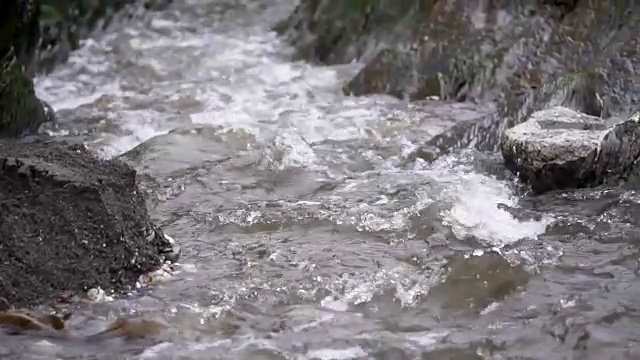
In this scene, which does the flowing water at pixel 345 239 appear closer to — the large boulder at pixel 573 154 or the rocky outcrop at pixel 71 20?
the large boulder at pixel 573 154

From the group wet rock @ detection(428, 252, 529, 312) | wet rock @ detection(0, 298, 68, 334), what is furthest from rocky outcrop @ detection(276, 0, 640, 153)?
wet rock @ detection(0, 298, 68, 334)

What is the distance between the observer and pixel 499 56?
27.5ft

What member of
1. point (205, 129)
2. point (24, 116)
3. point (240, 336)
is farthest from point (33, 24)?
point (240, 336)

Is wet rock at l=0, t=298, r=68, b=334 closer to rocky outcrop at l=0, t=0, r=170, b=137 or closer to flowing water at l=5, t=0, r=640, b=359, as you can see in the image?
flowing water at l=5, t=0, r=640, b=359

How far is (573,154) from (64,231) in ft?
10.6

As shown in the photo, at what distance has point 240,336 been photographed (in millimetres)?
3998

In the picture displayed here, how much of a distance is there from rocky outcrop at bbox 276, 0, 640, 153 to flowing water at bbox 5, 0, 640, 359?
13.2 inches

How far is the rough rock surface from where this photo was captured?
13.6 feet

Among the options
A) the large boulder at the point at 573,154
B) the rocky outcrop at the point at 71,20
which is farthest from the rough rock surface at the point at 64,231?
the rocky outcrop at the point at 71,20

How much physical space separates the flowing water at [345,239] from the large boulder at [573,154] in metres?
0.14

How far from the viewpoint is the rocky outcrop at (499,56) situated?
7.32 metres

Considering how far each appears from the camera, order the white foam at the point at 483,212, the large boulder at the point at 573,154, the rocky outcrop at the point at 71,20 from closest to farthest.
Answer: the white foam at the point at 483,212 → the large boulder at the point at 573,154 → the rocky outcrop at the point at 71,20

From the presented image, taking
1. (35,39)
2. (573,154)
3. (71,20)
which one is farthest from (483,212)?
(71,20)

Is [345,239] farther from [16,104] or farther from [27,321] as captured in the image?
[16,104]
